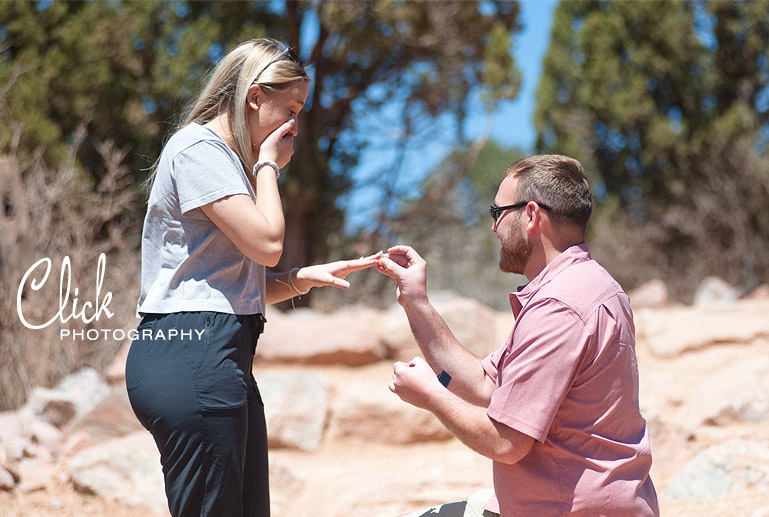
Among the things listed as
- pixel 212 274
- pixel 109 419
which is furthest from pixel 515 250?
pixel 109 419

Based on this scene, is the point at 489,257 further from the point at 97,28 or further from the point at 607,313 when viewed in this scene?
the point at 607,313

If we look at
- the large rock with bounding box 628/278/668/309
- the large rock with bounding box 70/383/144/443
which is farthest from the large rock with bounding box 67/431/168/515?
the large rock with bounding box 628/278/668/309

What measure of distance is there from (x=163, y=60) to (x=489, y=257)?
942 centimetres

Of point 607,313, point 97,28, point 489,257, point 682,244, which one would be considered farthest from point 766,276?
point 607,313

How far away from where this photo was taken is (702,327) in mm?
6531

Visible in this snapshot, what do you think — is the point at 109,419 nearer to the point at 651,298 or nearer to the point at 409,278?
the point at 409,278

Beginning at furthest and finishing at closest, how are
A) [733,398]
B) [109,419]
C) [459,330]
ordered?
1. [459,330]
2. [109,419]
3. [733,398]

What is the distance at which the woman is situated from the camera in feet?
5.54

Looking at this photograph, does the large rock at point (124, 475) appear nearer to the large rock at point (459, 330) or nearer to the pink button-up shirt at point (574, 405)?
the large rock at point (459, 330)

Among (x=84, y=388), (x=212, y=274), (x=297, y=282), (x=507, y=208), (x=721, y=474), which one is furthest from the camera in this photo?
(x=84, y=388)

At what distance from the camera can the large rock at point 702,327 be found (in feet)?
20.9

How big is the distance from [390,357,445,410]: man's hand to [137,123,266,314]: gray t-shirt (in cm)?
38

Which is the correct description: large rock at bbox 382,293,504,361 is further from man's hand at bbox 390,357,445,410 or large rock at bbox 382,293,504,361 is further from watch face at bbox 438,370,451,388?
man's hand at bbox 390,357,445,410

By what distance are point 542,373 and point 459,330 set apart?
178 inches
